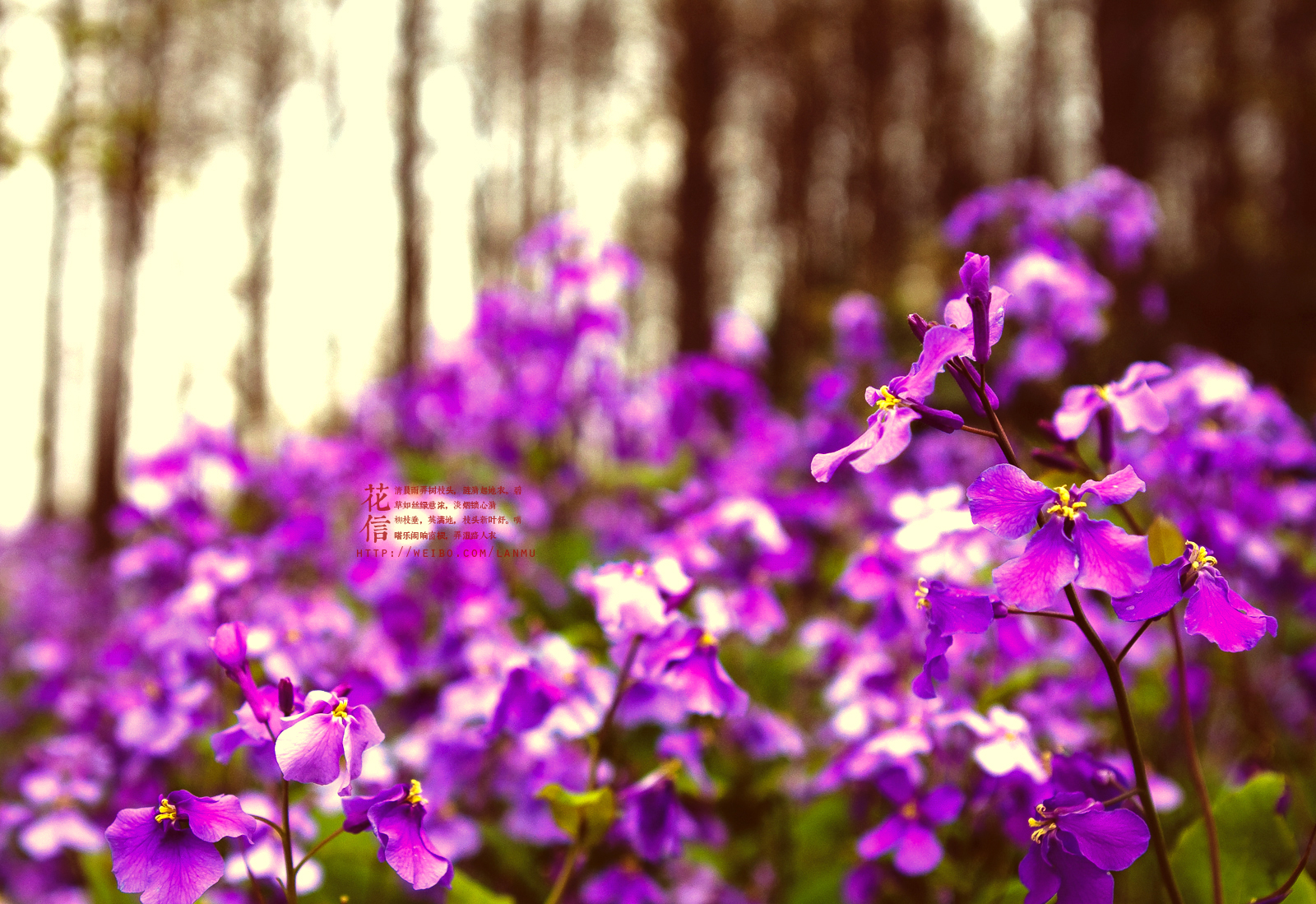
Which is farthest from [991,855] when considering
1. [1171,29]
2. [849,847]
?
[1171,29]

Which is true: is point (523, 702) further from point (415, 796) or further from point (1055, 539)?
point (1055, 539)

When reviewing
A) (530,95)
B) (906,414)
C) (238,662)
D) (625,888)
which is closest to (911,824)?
(625,888)

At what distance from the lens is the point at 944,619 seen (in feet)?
3.99

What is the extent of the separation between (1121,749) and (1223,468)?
84 centimetres

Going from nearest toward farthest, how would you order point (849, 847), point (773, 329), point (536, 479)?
point (849, 847), point (536, 479), point (773, 329)

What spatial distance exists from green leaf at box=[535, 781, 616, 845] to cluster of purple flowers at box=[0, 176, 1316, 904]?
0.01 m

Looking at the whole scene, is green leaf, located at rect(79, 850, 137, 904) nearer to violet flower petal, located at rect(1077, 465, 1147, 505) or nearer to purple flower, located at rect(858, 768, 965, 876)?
purple flower, located at rect(858, 768, 965, 876)

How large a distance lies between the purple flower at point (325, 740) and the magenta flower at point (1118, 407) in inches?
43.9

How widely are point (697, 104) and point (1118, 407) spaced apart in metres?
9.98

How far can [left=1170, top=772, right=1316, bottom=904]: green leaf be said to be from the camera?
1546 mm

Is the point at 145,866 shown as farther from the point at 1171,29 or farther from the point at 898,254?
the point at 1171,29

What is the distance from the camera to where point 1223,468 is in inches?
87.3

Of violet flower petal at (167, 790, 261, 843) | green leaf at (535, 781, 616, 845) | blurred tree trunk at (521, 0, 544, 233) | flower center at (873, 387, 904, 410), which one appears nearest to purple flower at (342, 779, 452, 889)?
violet flower petal at (167, 790, 261, 843)

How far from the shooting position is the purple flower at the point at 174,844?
1.18m
